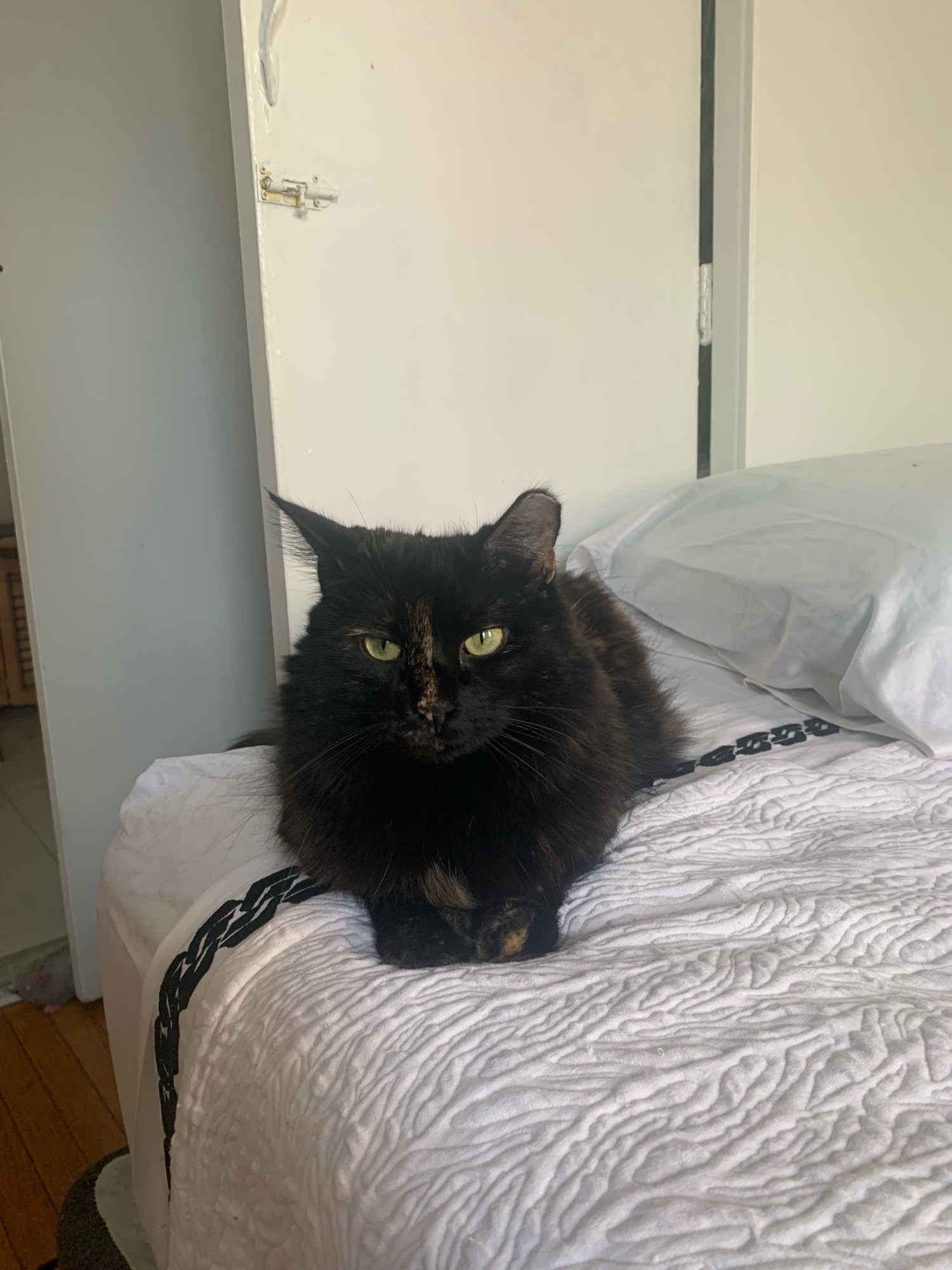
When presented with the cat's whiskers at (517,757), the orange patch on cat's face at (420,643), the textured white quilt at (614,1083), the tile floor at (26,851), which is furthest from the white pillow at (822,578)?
the tile floor at (26,851)

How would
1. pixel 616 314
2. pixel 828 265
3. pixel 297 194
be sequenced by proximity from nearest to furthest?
pixel 297 194
pixel 616 314
pixel 828 265

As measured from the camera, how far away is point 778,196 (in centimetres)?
185

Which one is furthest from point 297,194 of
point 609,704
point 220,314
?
point 609,704

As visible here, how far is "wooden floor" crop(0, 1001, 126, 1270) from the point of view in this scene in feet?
3.92

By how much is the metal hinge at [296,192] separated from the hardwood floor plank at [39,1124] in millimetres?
1604

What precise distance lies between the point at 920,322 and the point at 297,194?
1.83 metres

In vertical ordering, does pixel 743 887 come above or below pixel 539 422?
below

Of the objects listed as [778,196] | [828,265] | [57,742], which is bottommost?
[57,742]

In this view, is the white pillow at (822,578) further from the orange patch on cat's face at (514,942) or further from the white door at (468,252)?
the orange patch on cat's face at (514,942)

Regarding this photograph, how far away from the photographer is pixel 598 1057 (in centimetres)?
49

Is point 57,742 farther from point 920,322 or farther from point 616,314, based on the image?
point 920,322

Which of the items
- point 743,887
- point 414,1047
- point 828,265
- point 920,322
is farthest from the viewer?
point 920,322

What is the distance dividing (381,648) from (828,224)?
1.89 m

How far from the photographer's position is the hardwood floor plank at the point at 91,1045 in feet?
4.74
